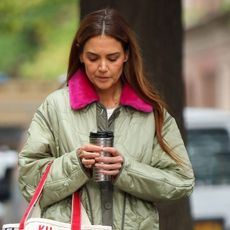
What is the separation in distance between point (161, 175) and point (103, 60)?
1.89 feet

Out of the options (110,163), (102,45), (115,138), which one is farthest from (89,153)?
(102,45)

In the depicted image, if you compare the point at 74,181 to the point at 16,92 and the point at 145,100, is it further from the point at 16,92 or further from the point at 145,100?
the point at 16,92

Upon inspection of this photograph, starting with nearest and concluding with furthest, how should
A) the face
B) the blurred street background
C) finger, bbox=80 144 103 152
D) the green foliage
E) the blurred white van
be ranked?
finger, bbox=80 144 103 152, the face, the blurred white van, the blurred street background, the green foliage

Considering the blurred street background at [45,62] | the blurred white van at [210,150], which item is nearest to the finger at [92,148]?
the blurred street background at [45,62]

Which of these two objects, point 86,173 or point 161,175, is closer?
point 86,173

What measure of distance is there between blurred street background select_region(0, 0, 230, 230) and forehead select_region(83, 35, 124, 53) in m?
6.09

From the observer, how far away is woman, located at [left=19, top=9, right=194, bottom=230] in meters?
5.18

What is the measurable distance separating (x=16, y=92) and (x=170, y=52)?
2295cm

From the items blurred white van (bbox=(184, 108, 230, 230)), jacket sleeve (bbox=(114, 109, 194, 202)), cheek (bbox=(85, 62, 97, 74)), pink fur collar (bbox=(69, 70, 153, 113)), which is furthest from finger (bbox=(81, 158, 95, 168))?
blurred white van (bbox=(184, 108, 230, 230))

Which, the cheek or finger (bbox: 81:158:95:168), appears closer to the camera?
finger (bbox: 81:158:95:168)

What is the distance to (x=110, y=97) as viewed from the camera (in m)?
5.41

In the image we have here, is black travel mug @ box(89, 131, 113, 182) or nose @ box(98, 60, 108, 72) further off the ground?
nose @ box(98, 60, 108, 72)

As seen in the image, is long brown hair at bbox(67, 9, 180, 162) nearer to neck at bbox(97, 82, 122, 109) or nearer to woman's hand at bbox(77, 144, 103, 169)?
neck at bbox(97, 82, 122, 109)

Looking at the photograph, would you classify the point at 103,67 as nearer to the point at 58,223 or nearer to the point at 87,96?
the point at 87,96
